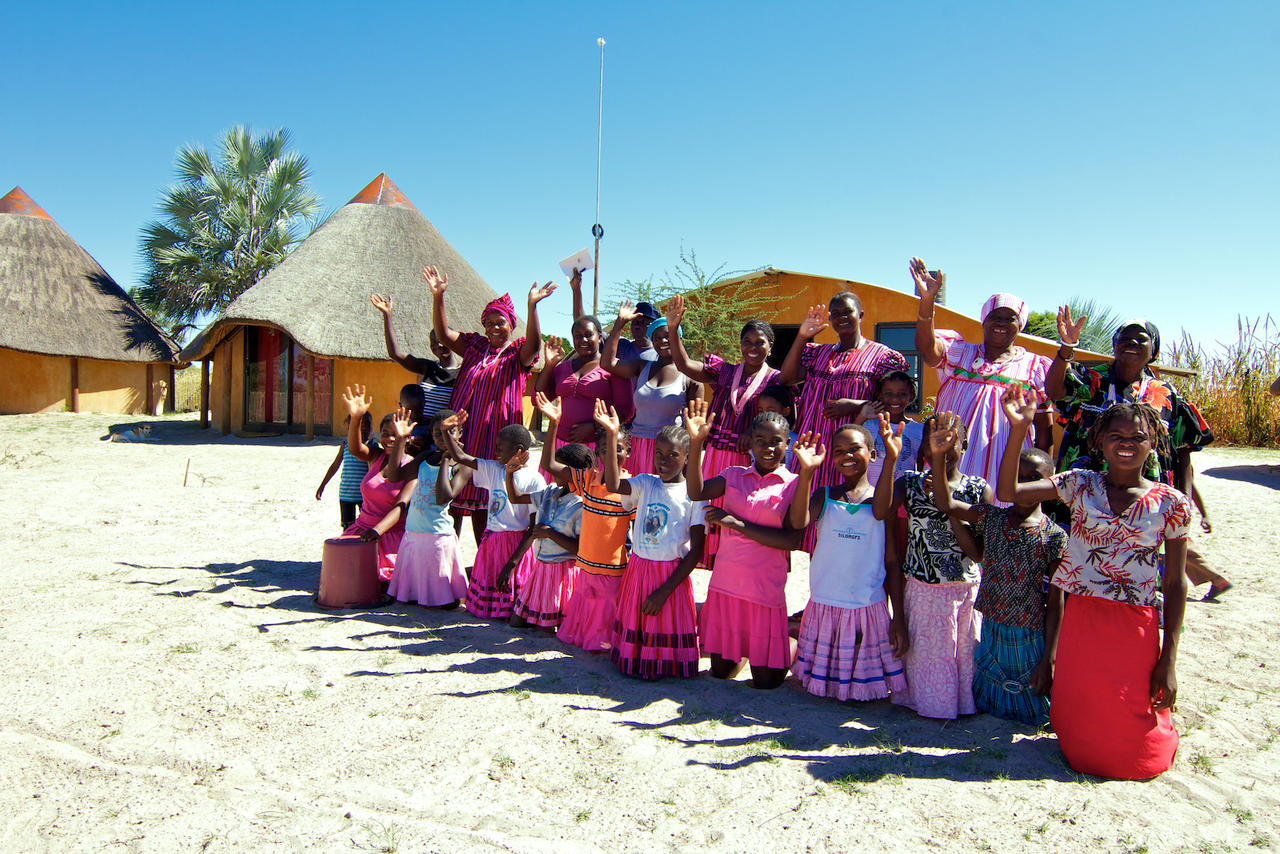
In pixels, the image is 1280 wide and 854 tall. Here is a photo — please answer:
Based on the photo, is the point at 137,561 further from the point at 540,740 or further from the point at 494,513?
the point at 540,740

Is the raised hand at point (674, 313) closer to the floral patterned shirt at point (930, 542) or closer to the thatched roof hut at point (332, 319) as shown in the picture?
the floral patterned shirt at point (930, 542)

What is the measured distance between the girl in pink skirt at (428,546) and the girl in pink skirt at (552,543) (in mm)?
509

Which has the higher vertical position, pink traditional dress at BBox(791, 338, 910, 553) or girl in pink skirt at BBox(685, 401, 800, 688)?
pink traditional dress at BBox(791, 338, 910, 553)

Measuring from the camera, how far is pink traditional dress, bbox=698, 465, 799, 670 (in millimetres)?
3553

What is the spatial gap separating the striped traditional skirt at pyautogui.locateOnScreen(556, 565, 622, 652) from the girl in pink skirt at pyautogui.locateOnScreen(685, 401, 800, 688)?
58cm

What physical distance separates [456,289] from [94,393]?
10.2m

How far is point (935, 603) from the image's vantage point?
10.9 ft

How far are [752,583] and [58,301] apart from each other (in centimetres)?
2169

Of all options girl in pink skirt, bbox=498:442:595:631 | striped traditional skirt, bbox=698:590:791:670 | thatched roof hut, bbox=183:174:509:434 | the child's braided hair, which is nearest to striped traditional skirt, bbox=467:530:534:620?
Result: girl in pink skirt, bbox=498:442:595:631

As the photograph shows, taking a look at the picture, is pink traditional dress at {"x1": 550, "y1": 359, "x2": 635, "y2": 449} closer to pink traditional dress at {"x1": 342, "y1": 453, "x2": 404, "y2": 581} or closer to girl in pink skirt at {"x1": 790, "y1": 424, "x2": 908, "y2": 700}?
pink traditional dress at {"x1": 342, "y1": 453, "x2": 404, "y2": 581}

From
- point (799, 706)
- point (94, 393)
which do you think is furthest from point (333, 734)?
point (94, 393)

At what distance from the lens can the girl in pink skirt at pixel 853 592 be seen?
337 centimetres

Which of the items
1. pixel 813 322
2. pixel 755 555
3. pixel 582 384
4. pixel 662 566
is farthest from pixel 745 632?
pixel 582 384

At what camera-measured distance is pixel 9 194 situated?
21.1m
